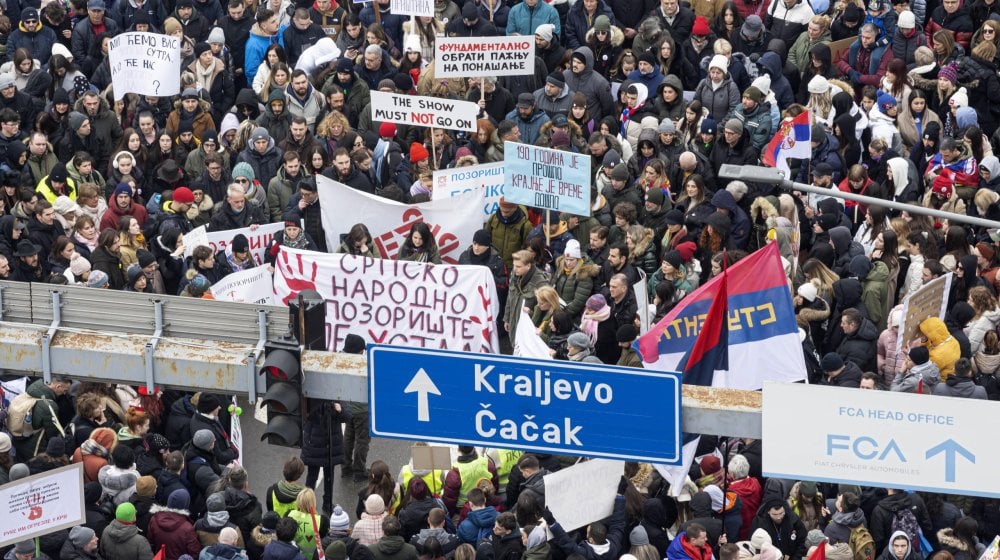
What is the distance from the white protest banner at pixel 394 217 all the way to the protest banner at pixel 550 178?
727 mm

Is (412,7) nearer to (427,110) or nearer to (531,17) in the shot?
(531,17)

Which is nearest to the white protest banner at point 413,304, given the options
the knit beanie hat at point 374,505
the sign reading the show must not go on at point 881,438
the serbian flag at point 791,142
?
the knit beanie hat at point 374,505

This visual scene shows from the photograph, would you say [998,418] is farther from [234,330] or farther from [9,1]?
[9,1]

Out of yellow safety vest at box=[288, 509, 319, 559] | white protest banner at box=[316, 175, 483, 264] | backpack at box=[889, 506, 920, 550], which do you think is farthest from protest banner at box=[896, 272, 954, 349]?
yellow safety vest at box=[288, 509, 319, 559]

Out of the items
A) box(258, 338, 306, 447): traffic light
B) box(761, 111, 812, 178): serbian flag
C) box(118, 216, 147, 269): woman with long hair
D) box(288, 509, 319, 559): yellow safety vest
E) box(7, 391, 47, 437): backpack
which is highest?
box(258, 338, 306, 447): traffic light

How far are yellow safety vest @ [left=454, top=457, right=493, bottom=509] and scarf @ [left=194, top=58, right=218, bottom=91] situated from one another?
880 centimetres

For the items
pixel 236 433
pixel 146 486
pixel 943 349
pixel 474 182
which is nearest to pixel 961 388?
pixel 943 349

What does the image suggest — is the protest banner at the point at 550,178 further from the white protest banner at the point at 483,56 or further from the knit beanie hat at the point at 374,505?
the knit beanie hat at the point at 374,505

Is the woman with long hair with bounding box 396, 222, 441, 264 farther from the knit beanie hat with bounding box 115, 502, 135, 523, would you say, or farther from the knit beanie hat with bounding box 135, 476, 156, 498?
the knit beanie hat with bounding box 115, 502, 135, 523

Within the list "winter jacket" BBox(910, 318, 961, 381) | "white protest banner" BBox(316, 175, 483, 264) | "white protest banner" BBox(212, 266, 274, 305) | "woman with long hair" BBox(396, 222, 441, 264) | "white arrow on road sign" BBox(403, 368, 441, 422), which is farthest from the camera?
"white protest banner" BBox(316, 175, 483, 264)

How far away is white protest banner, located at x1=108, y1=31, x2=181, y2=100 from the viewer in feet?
69.9

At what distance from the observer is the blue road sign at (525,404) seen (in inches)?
390

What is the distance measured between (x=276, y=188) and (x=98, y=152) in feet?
8.34

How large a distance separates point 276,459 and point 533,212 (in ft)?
12.9
